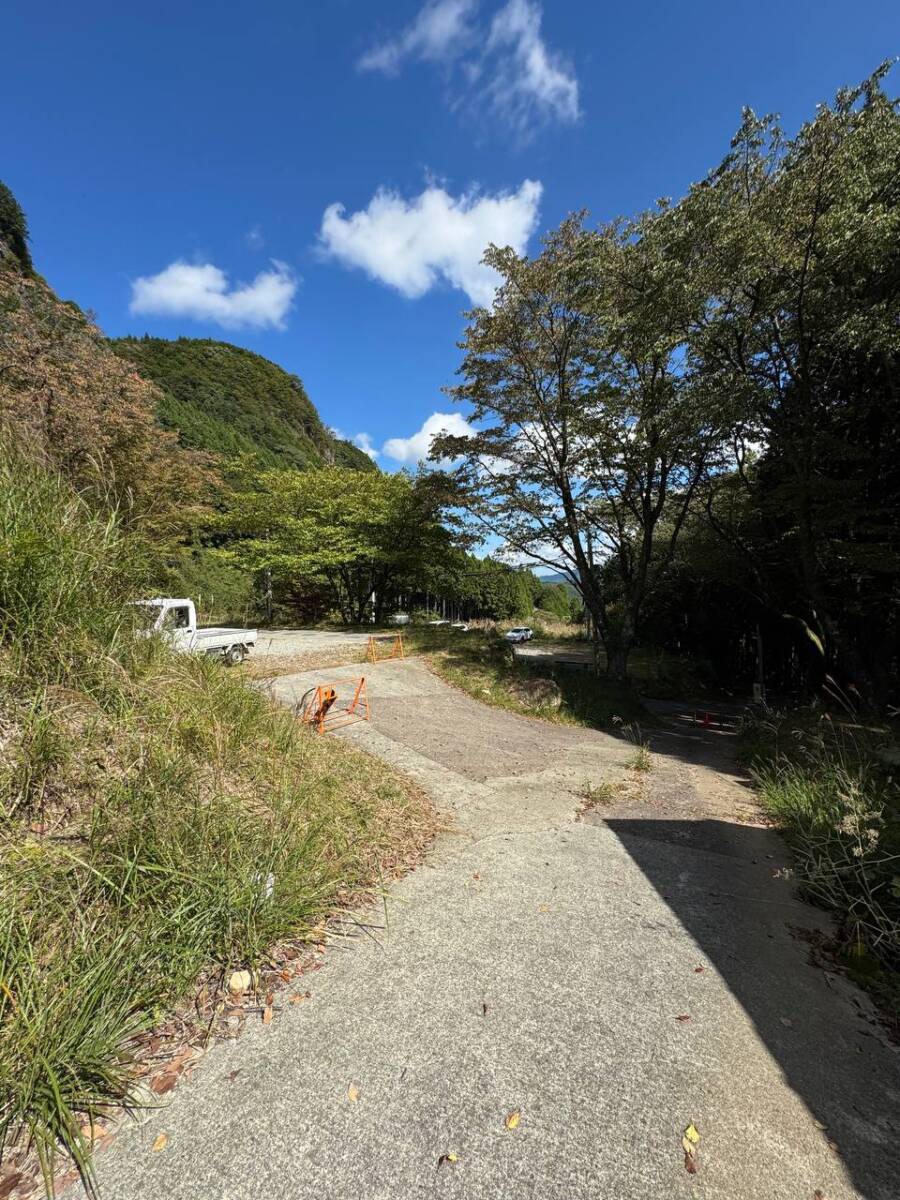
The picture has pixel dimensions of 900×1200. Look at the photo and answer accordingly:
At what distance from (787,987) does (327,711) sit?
552 centimetres

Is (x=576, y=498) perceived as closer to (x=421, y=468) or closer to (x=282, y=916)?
(x=421, y=468)

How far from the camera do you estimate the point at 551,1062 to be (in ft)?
6.30

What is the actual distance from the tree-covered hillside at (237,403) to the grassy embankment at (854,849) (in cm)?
3767

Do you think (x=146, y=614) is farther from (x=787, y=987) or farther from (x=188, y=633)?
(x=787, y=987)

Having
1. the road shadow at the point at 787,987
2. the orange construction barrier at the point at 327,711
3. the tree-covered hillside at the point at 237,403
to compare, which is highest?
the tree-covered hillside at the point at 237,403

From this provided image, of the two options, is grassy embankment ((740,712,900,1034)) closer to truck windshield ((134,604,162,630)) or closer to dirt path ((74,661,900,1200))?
dirt path ((74,661,900,1200))

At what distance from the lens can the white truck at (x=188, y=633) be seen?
4.16m

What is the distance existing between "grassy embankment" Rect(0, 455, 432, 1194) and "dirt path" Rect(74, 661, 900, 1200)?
305 millimetres

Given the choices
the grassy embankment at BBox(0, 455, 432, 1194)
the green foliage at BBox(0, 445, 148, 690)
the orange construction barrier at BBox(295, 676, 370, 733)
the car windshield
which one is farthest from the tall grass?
the car windshield

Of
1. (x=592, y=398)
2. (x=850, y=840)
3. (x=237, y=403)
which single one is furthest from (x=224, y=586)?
(x=237, y=403)

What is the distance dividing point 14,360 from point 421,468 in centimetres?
1247

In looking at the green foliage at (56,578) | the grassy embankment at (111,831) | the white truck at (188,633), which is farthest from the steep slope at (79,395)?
the grassy embankment at (111,831)

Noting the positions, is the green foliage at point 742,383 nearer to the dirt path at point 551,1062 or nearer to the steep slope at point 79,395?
the dirt path at point 551,1062

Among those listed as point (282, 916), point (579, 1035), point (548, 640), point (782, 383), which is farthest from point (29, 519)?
point (548, 640)
